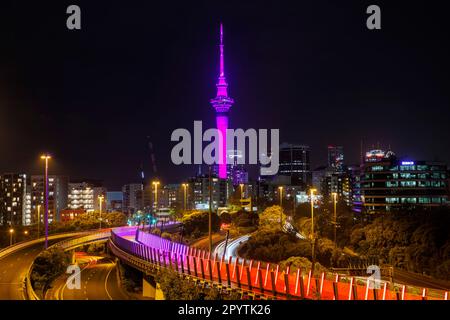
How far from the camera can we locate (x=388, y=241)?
48625mm

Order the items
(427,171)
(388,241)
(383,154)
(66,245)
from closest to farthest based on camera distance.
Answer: (388,241) → (66,245) → (427,171) → (383,154)

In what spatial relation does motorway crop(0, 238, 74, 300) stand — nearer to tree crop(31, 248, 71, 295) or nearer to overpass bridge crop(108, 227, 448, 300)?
tree crop(31, 248, 71, 295)

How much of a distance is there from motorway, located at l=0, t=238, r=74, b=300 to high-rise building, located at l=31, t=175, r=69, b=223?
102 metres

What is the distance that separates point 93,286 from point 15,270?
14469 millimetres

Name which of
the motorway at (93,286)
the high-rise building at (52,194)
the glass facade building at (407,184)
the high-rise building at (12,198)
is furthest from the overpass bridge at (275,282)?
the high-rise building at (52,194)

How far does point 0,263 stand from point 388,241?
33294 millimetres

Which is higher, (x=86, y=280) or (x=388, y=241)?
(x=388, y=241)

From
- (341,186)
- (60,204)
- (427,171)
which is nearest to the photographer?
(427,171)

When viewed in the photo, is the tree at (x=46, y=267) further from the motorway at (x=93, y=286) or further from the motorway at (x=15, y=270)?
the motorway at (x=93, y=286)

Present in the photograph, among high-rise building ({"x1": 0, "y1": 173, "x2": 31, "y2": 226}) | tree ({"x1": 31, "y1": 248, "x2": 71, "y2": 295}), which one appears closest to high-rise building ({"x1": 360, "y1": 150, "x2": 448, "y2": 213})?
tree ({"x1": 31, "y1": 248, "x2": 71, "y2": 295})

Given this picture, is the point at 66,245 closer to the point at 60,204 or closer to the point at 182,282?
the point at 182,282

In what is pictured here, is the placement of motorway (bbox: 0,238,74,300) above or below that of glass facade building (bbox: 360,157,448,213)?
below

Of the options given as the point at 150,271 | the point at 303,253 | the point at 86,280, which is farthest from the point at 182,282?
the point at 86,280

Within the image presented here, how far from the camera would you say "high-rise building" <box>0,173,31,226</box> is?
135 m
